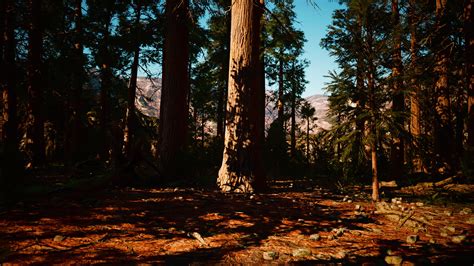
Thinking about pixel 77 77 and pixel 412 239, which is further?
pixel 77 77

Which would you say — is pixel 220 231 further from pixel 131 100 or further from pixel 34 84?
pixel 131 100

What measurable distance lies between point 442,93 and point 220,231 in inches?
428

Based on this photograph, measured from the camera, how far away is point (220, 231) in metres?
3.55

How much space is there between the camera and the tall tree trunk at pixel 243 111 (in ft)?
20.6

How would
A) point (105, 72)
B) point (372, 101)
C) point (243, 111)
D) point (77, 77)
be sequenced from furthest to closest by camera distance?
point (105, 72)
point (77, 77)
point (243, 111)
point (372, 101)

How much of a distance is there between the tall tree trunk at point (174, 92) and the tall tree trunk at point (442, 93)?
9.26m

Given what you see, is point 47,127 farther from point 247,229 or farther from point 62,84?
point 247,229

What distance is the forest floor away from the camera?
2.76 meters

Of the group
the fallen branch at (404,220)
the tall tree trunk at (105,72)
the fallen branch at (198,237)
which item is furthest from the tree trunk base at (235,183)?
the tall tree trunk at (105,72)

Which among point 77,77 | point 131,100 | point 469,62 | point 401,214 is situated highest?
point 77,77

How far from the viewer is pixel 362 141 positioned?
221 inches

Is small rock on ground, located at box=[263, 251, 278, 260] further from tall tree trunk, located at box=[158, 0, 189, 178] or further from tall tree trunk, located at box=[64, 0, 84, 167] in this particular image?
tall tree trunk, located at box=[64, 0, 84, 167]

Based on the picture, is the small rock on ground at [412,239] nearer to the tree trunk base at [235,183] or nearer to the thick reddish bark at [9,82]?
the tree trunk base at [235,183]

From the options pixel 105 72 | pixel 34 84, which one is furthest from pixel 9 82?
pixel 105 72
